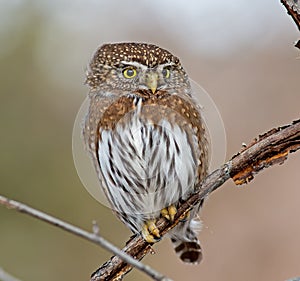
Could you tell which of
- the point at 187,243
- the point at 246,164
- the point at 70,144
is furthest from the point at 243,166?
the point at 70,144

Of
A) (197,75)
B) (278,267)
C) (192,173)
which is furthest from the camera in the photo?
(197,75)

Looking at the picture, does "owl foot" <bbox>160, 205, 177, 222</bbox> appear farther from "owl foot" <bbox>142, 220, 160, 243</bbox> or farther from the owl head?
the owl head

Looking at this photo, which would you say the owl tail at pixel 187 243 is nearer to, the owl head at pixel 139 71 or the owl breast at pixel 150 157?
the owl breast at pixel 150 157

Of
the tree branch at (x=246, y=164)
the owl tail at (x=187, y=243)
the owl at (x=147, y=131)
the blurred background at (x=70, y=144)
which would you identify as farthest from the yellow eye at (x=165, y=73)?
the blurred background at (x=70, y=144)

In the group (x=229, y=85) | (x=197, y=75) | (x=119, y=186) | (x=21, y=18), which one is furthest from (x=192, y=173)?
(x=21, y=18)

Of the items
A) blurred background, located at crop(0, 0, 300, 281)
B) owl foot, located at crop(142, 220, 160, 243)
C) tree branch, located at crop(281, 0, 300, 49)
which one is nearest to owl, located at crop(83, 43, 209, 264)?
owl foot, located at crop(142, 220, 160, 243)

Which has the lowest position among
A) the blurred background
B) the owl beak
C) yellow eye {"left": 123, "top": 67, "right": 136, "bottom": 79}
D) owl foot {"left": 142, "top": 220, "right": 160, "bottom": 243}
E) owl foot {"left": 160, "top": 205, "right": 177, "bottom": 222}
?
owl foot {"left": 142, "top": 220, "right": 160, "bottom": 243}

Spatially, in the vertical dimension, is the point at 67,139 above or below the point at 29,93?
below

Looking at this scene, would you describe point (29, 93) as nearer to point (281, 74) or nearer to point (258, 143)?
point (281, 74)
